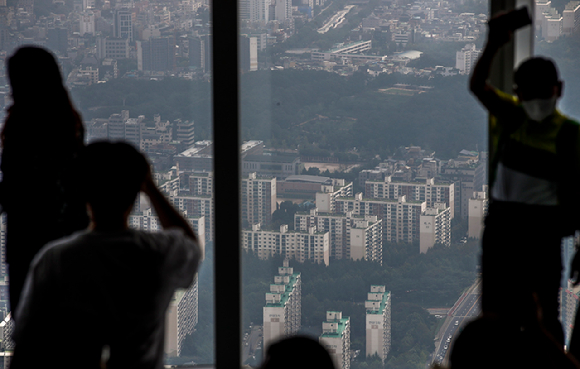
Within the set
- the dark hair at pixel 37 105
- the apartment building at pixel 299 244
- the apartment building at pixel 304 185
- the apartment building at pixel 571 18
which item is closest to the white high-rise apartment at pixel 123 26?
the dark hair at pixel 37 105

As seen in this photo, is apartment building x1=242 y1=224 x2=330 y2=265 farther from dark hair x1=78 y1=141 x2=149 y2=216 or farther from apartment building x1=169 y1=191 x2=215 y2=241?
dark hair x1=78 y1=141 x2=149 y2=216

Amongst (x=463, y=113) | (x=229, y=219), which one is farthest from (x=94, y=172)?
(x=463, y=113)

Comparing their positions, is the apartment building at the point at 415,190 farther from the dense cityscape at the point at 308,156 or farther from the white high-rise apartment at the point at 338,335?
the white high-rise apartment at the point at 338,335

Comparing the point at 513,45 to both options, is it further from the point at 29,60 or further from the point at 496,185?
the point at 29,60

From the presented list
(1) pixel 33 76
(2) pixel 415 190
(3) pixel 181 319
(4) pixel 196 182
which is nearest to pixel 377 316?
(2) pixel 415 190

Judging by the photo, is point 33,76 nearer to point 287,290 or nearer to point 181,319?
point 181,319

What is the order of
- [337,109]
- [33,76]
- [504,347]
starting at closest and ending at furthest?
[504,347] < [33,76] < [337,109]
